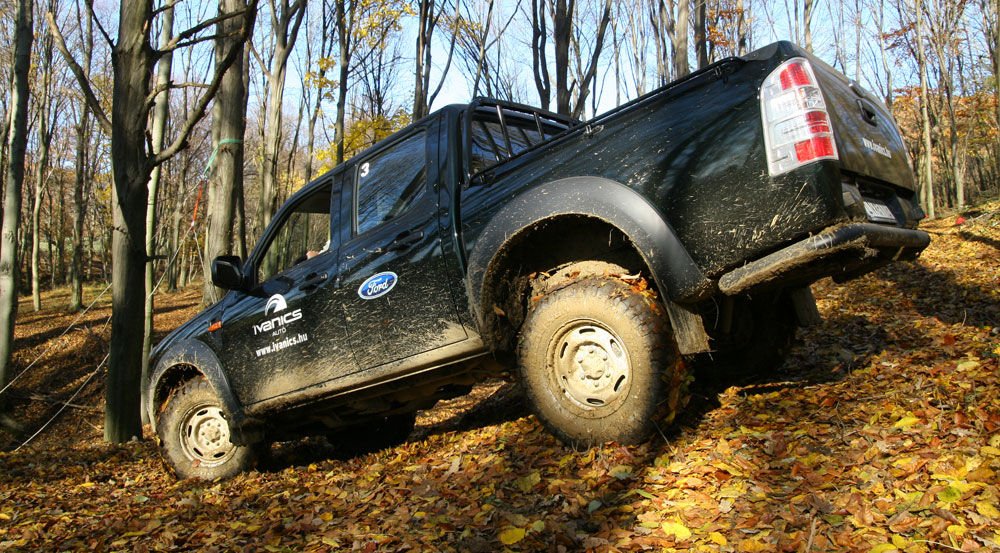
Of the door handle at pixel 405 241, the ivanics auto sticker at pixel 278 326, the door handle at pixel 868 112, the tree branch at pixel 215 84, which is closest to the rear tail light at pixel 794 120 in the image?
the door handle at pixel 868 112

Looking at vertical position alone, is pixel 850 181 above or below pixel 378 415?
above

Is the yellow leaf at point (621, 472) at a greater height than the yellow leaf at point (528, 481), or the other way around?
the yellow leaf at point (621, 472)

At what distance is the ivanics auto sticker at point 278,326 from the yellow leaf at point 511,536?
214 cm

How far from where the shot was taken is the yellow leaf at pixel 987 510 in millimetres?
2215

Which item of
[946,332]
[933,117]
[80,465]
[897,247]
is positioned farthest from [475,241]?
[933,117]

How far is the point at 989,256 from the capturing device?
9.67 meters

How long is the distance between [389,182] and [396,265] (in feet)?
2.12

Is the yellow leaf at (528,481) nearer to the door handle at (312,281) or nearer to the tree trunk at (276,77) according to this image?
the door handle at (312,281)

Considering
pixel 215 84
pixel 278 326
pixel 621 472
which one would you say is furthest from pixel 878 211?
pixel 215 84

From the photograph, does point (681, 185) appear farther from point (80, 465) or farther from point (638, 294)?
point (80, 465)

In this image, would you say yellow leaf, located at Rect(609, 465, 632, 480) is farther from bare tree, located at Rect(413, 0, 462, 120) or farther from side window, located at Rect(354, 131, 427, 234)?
bare tree, located at Rect(413, 0, 462, 120)

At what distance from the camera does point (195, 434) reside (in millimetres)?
5070

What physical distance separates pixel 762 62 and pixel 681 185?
63 cm

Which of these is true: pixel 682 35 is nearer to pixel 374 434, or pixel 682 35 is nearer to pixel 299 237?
pixel 299 237
